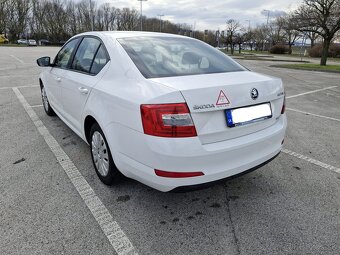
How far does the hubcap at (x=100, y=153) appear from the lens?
2.77 m

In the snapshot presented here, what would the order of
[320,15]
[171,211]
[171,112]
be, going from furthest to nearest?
[320,15], [171,211], [171,112]

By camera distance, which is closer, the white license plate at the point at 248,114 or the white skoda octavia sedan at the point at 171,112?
the white skoda octavia sedan at the point at 171,112

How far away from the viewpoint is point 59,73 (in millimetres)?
3832

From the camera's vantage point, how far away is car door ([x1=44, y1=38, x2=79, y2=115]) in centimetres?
374

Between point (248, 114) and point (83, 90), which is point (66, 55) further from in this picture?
point (248, 114)

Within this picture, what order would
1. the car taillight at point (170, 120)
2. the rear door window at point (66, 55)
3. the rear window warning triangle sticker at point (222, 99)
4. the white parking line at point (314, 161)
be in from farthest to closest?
the rear door window at point (66, 55), the white parking line at point (314, 161), the rear window warning triangle sticker at point (222, 99), the car taillight at point (170, 120)

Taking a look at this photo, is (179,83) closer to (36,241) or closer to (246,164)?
(246,164)

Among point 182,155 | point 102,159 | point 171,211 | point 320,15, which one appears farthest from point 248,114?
point 320,15

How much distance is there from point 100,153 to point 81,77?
3.04 feet

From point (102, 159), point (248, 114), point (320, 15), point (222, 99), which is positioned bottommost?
point (102, 159)

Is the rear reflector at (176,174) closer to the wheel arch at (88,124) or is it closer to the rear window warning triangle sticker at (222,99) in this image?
the rear window warning triangle sticker at (222,99)

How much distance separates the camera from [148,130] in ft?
6.62

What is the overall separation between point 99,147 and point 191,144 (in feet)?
4.07

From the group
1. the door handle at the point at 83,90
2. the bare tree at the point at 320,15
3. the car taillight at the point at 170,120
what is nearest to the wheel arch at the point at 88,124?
the door handle at the point at 83,90
